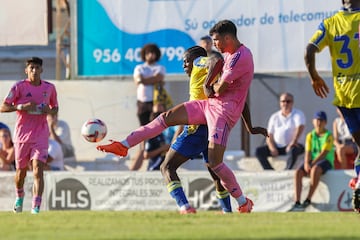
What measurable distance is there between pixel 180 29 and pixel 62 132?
9.61 feet

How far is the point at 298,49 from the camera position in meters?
21.6

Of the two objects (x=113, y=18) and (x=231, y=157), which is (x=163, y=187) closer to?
(x=231, y=157)

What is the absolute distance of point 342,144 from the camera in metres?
20.2

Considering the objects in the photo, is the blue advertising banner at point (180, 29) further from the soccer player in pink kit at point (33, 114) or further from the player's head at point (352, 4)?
the player's head at point (352, 4)

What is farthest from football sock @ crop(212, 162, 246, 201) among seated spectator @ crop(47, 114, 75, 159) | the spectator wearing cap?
seated spectator @ crop(47, 114, 75, 159)

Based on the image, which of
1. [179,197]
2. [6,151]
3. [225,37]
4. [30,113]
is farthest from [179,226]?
[6,151]

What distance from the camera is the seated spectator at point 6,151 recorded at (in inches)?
829

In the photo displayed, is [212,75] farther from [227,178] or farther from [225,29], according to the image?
[227,178]

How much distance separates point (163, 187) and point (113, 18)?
3.89 meters

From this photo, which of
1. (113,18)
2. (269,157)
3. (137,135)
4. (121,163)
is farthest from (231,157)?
(137,135)

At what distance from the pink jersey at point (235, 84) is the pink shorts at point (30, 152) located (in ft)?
13.5

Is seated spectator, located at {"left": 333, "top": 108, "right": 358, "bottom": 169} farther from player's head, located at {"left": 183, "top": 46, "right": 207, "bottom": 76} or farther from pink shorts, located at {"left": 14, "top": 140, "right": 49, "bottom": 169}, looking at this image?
player's head, located at {"left": 183, "top": 46, "right": 207, "bottom": 76}

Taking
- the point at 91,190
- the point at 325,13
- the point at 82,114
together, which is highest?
the point at 325,13

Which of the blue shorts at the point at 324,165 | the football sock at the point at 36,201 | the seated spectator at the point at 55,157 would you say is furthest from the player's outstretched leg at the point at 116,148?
the seated spectator at the point at 55,157
